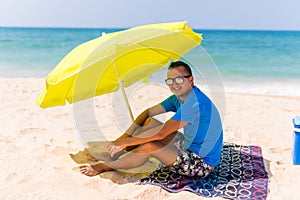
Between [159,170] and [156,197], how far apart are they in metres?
0.50

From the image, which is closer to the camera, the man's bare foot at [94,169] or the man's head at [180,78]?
the man's head at [180,78]

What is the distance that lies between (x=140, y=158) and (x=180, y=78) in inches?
34.6

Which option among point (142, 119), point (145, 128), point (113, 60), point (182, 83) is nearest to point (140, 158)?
point (145, 128)

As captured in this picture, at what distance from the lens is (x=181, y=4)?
170ft

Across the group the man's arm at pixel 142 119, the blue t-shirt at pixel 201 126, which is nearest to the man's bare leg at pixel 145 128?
the man's arm at pixel 142 119

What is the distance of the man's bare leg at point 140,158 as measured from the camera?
3.21 m

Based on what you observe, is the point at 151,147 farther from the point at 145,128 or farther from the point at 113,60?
the point at 113,60

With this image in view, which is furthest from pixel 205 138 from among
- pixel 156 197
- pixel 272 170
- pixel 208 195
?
pixel 272 170

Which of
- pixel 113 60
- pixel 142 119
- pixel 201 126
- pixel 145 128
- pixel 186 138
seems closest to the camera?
pixel 201 126

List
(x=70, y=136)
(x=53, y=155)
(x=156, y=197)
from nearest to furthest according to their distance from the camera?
(x=156, y=197), (x=53, y=155), (x=70, y=136)

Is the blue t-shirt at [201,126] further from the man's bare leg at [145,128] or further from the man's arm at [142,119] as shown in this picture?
the man's arm at [142,119]

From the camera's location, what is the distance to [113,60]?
3453mm

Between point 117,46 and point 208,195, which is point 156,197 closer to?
point 208,195

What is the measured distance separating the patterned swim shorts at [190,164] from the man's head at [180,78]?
0.56 meters
